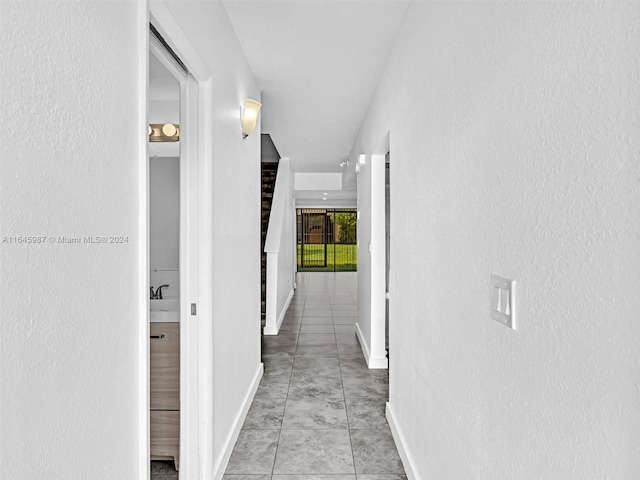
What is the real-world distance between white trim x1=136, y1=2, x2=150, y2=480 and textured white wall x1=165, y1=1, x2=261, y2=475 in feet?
1.04

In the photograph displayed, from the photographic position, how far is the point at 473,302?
1490mm

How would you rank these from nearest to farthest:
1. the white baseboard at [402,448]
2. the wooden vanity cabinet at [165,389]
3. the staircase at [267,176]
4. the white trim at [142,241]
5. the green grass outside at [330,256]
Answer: the white trim at [142,241] → the white baseboard at [402,448] → the wooden vanity cabinet at [165,389] → the staircase at [267,176] → the green grass outside at [330,256]

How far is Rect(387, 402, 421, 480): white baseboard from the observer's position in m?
2.36

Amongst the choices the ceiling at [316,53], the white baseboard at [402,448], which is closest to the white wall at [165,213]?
the ceiling at [316,53]

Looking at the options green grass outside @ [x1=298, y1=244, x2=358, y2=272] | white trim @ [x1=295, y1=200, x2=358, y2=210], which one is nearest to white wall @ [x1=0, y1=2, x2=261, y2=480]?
white trim @ [x1=295, y1=200, x2=358, y2=210]

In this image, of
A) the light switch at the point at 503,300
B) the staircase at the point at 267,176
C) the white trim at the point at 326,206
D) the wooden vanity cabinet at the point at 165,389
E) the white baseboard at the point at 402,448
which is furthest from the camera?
the white trim at the point at 326,206

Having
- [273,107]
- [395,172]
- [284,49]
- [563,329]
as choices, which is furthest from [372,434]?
[273,107]

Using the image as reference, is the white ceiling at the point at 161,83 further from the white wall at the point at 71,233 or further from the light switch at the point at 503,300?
the light switch at the point at 503,300

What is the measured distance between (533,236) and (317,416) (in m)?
A: 2.58

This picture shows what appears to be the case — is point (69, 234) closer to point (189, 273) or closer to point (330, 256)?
point (189, 273)

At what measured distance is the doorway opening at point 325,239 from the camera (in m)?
14.3

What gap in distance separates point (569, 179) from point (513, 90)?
35cm

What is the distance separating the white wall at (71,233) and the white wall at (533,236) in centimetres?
100

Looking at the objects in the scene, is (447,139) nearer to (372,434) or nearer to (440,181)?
(440,181)
